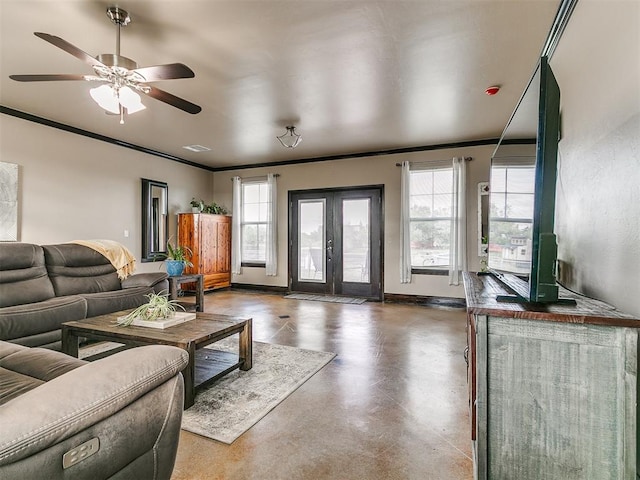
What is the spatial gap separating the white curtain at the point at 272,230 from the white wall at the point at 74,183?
195cm

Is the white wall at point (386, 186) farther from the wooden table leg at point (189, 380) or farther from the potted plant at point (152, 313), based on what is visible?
the wooden table leg at point (189, 380)

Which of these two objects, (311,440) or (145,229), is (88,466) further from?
(145,229)

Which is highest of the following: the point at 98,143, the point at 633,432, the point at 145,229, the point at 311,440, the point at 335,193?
the point at 98,143

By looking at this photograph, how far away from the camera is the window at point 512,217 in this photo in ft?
5.41

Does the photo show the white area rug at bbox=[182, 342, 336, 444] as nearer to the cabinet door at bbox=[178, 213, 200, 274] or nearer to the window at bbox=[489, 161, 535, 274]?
the window at bbox=[489, 161, 535, 274]

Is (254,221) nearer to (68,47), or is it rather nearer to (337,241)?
(337,241)

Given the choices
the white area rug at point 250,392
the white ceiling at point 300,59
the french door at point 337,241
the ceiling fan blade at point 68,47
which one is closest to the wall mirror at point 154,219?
the white ceiling at point 300,59

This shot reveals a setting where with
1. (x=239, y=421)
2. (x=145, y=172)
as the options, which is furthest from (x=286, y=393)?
(x=145, y=172)

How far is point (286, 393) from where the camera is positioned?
2.47 meters

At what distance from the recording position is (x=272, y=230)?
7.00 metres

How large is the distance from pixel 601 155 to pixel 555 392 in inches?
44.9

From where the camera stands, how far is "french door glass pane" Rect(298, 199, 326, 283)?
22.1 feet

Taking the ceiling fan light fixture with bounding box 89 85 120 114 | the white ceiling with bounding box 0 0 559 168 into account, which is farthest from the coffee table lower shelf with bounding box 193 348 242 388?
the white ceiling with bounding box 0 0 559 168

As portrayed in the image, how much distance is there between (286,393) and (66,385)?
1735 millimetres
